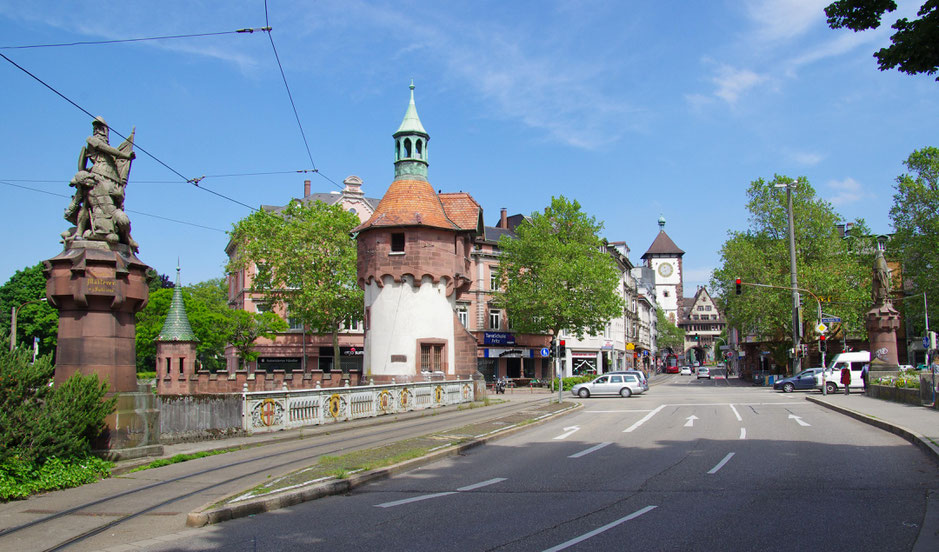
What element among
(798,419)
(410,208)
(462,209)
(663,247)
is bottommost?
(798,419)

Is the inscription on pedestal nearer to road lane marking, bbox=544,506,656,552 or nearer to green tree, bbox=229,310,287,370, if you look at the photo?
road lane marking, bbox=544,506,656,552

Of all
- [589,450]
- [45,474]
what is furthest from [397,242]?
[45,474]

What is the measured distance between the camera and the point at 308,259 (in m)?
44.2

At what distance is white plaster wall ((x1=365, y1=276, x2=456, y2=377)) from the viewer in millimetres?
30859

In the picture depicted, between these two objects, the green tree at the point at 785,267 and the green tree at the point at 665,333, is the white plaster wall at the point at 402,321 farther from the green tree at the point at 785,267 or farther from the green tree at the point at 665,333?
the green tree at the point at 665,333

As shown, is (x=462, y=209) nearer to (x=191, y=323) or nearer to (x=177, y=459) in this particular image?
(x=177, y=459)

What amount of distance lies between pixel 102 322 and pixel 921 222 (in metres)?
53.3

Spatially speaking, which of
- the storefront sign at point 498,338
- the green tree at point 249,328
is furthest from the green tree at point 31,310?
the storefront sign at point 498,338

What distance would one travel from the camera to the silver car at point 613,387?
124 ft

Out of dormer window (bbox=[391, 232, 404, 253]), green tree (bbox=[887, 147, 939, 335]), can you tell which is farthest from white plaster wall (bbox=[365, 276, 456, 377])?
green tree (bbox=[887, 147, 939, 335])

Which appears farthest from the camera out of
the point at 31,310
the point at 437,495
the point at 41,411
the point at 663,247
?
the point at 663,247

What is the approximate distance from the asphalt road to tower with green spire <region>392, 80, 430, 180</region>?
19904 millimetres

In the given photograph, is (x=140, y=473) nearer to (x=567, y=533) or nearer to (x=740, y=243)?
(x=567, y=533)

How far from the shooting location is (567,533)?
7289 mm
